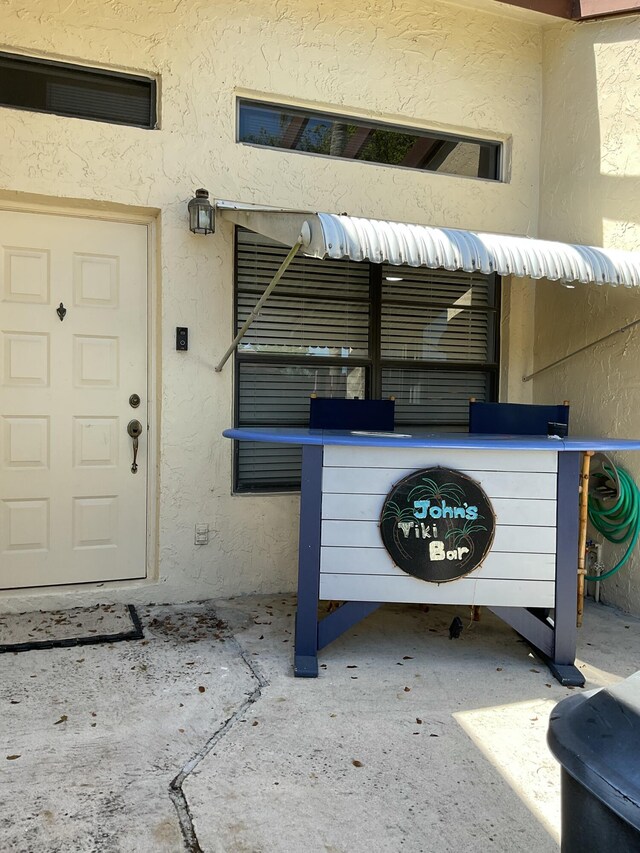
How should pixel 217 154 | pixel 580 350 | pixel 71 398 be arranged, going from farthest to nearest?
pixel 580 350, pixel 217 154, pixel 71 398

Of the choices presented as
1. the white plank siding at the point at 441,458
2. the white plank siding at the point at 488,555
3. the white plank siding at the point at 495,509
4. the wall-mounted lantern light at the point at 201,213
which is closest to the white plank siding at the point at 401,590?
the white plank siding at the point at 488,555

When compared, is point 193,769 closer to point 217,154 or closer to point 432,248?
point 432,248

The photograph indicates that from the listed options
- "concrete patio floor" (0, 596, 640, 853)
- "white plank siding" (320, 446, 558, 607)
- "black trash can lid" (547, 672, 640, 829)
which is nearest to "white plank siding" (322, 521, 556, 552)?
"white plank siding" (320, 446, 558, 607)

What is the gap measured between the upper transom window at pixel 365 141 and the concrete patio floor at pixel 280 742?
10.1ft

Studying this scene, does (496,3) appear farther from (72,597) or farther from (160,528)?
(72,597)

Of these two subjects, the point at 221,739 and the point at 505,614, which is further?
the point at 505,614

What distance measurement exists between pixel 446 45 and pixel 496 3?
422mm

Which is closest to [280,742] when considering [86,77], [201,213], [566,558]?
[566,558]

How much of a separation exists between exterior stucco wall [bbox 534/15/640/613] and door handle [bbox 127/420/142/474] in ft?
9.80

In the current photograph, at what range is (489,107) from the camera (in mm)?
4508

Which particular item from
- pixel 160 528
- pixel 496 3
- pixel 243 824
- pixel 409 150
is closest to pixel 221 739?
pixel 243 824

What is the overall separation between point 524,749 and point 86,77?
4124mm

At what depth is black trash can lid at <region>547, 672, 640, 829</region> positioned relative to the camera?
93 cm

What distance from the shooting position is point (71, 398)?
3.74 metres
